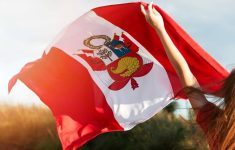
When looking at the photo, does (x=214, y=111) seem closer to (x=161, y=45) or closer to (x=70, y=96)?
(x=161, y=45)

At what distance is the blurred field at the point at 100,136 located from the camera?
5777mm

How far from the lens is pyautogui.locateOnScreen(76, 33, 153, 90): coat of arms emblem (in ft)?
13.1

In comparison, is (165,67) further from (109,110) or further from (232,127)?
(232,127)

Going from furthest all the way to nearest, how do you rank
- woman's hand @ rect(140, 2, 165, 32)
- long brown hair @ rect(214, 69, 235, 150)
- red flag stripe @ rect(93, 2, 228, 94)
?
red flag stripe @ rect(93, 2, 228, 94), woman's hand @ rect(140, 2, 165, 32), long brown hair @ rect(214, 69, 235, 150)

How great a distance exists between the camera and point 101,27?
4.04 metres

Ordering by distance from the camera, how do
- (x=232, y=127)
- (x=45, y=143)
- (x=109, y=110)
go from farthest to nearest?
(x=45, y=143) → (x=109, y=110) → (x=232, y=127)

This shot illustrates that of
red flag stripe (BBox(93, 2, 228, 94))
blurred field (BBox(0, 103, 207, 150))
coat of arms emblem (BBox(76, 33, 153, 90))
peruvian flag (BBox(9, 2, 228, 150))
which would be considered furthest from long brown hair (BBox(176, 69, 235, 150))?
blurred field (BBox(0, 103, 207, 150))

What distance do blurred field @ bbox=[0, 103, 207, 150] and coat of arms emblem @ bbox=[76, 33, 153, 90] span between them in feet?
3.58

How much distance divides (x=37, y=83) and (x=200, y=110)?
1565mm

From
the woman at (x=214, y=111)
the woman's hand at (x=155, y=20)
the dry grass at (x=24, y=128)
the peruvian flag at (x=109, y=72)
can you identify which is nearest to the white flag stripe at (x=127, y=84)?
the peruvian flag at (x=109, y=72)

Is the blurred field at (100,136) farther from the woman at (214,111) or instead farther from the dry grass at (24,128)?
the woman at (214,111)

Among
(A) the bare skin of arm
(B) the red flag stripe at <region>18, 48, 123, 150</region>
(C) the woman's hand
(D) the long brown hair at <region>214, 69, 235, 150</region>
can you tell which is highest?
(C) the woman's hand

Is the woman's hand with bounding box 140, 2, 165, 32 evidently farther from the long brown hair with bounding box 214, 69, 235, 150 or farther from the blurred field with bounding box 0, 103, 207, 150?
the blurred field with bounding box 0, 103, 207, 150

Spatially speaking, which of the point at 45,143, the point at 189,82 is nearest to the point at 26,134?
the point at 45,143
